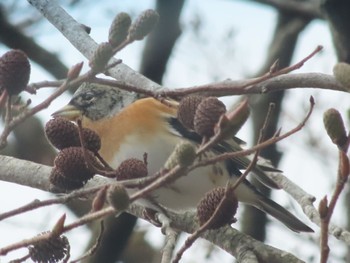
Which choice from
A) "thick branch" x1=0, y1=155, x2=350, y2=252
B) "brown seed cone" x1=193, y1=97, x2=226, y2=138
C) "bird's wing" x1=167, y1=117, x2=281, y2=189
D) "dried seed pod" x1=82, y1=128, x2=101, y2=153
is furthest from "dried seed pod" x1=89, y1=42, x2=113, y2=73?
"bird's wing" x1=167, y1=117, x2=281, y2=189

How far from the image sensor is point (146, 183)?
152cm

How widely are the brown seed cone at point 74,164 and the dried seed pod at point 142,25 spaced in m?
0.28

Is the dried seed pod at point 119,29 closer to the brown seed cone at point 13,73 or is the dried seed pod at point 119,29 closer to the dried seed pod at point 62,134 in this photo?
the brown seed cone at point 13,73

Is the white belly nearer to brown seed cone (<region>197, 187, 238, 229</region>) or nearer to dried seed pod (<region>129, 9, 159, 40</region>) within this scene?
brown seed cone (<region>197, 187, 238, 229</region>)

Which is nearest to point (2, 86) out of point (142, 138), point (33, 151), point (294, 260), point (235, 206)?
point (235, 206)

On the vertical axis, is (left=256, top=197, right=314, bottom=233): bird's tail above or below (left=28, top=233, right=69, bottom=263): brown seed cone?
above

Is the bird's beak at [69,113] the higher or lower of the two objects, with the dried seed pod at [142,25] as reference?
lower

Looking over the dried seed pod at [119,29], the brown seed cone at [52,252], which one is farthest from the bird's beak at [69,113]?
the dried seed pod at [119,29]

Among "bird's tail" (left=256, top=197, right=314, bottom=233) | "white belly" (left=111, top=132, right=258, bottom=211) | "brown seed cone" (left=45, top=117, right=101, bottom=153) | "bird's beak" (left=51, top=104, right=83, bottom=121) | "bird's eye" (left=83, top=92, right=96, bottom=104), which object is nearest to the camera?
"brown seed cone" (left=45, top=117, right=101, bottom=153)

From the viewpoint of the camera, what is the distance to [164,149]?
2955 mm

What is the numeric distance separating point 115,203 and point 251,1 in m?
3.72

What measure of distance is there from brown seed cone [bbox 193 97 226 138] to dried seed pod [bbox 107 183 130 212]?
228 millimetres

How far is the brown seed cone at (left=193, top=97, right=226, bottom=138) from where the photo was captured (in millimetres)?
1534

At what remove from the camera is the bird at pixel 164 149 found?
9.72 feet
